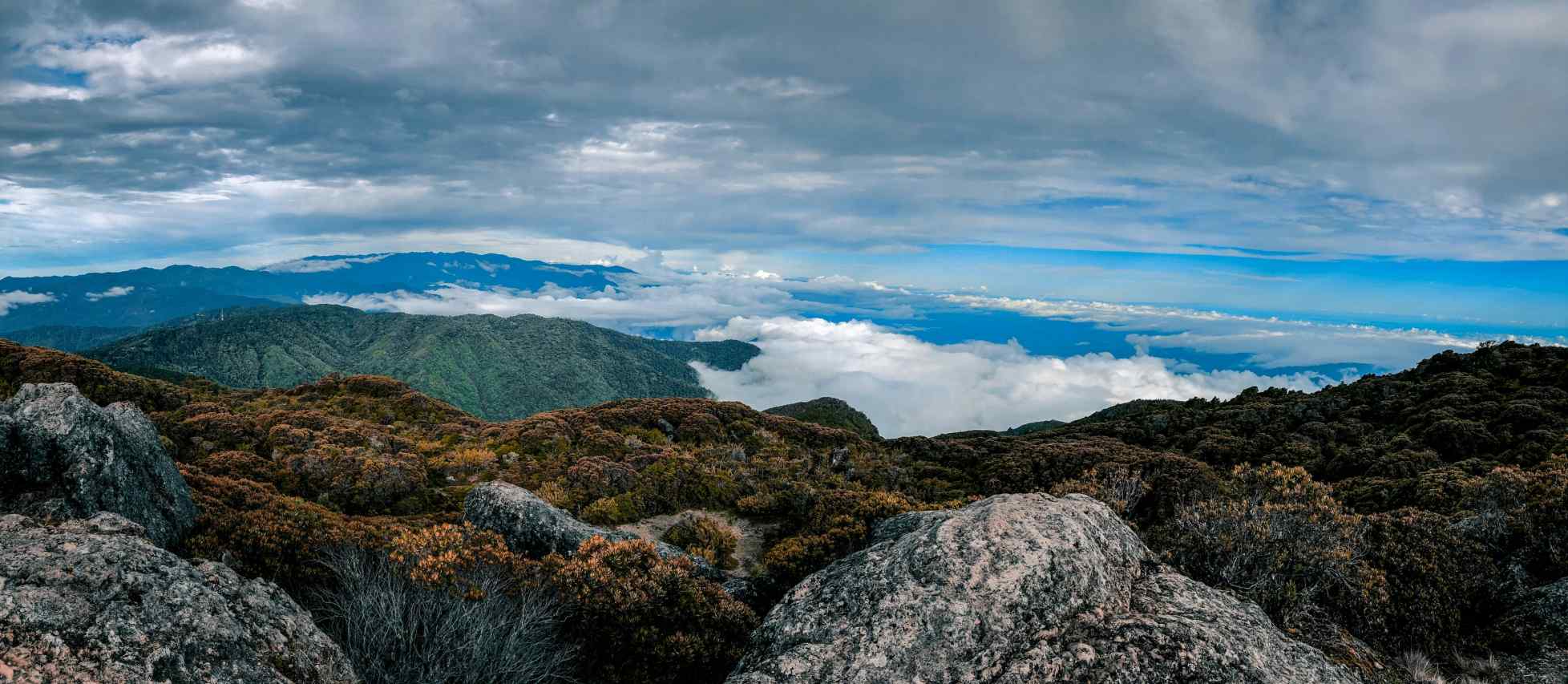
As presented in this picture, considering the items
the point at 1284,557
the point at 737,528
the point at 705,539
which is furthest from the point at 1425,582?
the point at 737,528

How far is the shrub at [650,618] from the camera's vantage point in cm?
811

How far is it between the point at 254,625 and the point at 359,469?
14890mm

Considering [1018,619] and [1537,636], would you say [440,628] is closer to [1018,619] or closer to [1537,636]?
[1018,619]

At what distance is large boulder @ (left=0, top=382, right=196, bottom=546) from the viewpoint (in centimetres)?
939

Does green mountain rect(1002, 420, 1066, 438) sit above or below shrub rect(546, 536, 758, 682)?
below

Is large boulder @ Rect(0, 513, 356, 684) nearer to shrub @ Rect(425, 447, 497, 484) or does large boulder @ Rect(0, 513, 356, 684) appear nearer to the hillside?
the hillside

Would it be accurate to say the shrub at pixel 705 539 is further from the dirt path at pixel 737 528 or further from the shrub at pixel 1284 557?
the shrub at pixel 1284 557

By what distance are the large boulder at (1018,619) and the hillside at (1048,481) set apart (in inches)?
83.8

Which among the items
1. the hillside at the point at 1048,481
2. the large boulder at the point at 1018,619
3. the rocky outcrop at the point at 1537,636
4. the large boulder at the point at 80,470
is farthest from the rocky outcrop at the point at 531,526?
the rocky outcrop at the point at 1537,636

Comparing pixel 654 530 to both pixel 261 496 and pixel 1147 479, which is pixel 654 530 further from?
pixel 1147 479

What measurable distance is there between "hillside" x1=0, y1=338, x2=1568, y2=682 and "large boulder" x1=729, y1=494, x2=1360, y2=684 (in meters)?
2.13

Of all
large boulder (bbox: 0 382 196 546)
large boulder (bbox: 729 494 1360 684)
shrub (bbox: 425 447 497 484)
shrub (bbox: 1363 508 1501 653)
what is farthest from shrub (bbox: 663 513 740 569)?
shrub (bbox: 1363 508 1501 653)

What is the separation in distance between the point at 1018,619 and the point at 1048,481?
17.5m

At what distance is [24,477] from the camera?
9547 mm
